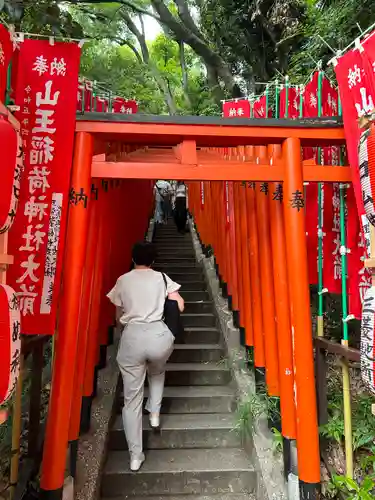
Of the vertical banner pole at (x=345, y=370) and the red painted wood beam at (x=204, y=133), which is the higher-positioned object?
the red painted wood beam at (x=204, y=133)

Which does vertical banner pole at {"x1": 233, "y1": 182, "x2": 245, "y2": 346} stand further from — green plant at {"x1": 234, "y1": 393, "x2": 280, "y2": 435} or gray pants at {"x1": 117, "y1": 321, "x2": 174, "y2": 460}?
gray pants at {"x1": 117, "y1": 321, "x2": 174, "y2": 460}

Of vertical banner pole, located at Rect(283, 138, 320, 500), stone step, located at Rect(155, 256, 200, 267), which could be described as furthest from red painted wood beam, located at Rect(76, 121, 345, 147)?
stone step, located at Rect(155, 256, 200, 267)

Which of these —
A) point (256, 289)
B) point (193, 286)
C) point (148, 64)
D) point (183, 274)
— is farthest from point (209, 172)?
point (148, 64)

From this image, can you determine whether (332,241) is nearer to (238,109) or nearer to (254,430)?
(254,430)

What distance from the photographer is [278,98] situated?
450 cm

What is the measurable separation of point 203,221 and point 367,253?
6140 mm

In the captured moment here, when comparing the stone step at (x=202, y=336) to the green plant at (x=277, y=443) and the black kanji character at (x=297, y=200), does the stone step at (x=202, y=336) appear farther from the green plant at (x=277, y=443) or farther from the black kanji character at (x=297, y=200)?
the black kanji character at (x=297, y=200)

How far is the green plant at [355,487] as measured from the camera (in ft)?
8.66

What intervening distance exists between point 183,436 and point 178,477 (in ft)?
1.46

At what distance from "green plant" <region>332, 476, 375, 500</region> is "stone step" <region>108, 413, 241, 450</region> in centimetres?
120

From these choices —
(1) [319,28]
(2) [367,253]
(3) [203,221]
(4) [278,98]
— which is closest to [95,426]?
(2) [367,253]

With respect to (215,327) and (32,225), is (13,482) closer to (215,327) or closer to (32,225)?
(32,225)

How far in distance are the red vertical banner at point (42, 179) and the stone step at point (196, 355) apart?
104 inches

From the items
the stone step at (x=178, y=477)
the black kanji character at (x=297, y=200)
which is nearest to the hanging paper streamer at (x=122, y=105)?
the black kanji character at (x=297, y=200)
